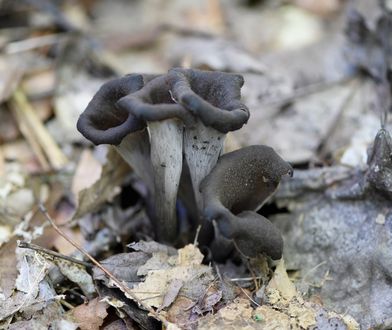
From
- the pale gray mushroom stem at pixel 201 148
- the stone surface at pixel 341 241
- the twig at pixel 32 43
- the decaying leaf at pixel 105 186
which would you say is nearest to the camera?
the pale gray mushroom stem at pixel 201 148

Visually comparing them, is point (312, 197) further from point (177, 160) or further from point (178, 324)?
point (178, 324)

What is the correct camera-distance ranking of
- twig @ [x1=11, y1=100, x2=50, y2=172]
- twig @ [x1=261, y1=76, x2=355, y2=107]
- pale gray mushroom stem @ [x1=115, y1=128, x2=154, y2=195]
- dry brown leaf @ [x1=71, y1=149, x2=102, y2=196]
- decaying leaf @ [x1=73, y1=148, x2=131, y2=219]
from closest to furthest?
pale gray mushroom stem @ [x1=115, y1=128, x2=154, y2=195] < decaying leaf @ [x1=73, y1=148, x2=131, y2=219] < dry brown leaf @ [x1=71, y1=149, x2=102, y2=196] < twig @ [x1=11, y1=100, x2=50, y2=172] < twig @ [x1=261, y1=76, x2=355, y2=107]

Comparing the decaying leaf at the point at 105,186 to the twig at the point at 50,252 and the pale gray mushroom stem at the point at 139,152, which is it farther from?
the twig at the point at 50,252

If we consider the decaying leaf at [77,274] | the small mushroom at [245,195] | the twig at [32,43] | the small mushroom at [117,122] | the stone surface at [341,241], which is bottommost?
the stone surface at [341,241]

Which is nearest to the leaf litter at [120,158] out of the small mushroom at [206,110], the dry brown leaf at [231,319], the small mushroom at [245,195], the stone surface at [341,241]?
the dry brown leaf at [231,319]

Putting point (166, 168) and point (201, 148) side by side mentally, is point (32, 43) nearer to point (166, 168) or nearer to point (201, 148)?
point (166, 168)

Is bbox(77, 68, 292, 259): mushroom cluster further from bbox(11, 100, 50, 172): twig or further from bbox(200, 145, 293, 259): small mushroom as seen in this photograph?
bbox(11, 100, 50, 172): twig

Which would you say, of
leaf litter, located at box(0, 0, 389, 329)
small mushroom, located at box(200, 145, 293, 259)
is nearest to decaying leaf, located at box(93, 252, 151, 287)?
leaf litter, located at box(0, 0, 389, 329)
